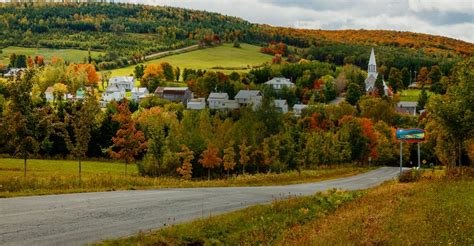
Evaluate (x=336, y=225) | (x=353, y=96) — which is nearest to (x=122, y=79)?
(x=353, y=96)

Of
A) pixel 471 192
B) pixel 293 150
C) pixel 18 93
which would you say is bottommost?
pixel 293 150

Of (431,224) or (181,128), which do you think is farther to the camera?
(181,128)

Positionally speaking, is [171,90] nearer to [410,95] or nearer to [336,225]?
[410,95]

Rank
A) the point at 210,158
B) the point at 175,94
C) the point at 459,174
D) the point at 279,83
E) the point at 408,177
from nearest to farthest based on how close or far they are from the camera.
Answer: the point at 408,177 < the point at 459,174 < the point at 210,158 < the point at 175,94 < the point at 279,83

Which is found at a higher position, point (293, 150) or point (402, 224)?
point (402, 224)

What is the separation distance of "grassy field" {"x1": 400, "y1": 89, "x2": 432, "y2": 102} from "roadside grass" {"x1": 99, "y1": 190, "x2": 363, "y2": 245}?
146m

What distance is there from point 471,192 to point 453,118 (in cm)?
1404

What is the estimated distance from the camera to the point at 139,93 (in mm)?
161625

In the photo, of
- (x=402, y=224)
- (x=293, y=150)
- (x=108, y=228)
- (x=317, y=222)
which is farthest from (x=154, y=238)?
(x=293, y=150)

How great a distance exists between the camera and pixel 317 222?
15.4 m

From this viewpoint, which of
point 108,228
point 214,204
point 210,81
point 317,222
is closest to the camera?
point 108,228

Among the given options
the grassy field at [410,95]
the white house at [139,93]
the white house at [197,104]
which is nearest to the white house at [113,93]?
the white house at [139,93]

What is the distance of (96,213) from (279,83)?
16520 centimetres

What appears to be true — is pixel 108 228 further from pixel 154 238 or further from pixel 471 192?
pixel 471 192
